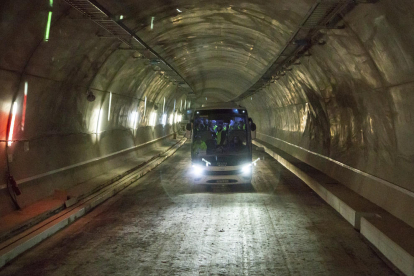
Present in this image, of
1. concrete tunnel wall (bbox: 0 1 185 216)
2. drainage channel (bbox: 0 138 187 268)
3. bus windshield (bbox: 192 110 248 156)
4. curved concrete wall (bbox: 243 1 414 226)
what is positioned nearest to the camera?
drainage channel (bbox: 0 138 187 268)

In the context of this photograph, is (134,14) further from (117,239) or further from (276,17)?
(117,239)

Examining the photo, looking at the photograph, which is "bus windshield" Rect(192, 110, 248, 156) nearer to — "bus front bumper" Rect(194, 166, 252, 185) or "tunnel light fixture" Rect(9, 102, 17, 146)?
"bus front bumper" Rect(194, 166, 252, 185)

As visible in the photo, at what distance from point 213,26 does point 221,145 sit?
5.05 metres

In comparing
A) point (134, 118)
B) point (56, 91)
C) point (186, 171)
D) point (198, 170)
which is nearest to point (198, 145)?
point (198, 170)

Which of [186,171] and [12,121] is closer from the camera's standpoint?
[12,121]

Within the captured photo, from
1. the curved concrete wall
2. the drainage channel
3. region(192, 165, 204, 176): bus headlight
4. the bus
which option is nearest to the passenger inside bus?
the bus

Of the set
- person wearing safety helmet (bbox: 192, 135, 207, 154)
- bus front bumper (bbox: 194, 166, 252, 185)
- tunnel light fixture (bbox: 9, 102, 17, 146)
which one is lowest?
bus front bumper (bbox: 194, 166, 252, 185)

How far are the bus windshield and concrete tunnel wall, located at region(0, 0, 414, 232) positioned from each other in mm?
3327

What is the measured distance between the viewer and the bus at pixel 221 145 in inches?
563

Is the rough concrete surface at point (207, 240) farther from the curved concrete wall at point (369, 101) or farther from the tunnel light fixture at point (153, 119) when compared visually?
the tunnel light fixture at point (153, 119)

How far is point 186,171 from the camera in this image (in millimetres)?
19641

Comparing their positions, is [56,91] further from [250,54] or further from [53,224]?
[250,54]

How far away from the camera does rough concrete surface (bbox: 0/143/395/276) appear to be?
22.4ft

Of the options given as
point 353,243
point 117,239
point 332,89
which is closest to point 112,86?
point 332,89
